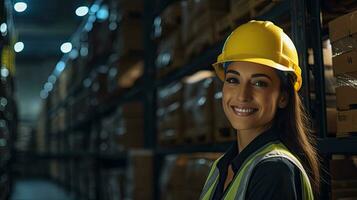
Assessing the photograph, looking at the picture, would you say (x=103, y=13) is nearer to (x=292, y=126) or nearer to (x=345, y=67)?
(x=345, y=67)

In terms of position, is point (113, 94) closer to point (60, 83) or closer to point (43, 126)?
point (60, 83)

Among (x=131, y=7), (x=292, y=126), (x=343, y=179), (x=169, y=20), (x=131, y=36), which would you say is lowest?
(x=343, y=179)

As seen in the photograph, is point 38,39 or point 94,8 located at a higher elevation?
point 38,39

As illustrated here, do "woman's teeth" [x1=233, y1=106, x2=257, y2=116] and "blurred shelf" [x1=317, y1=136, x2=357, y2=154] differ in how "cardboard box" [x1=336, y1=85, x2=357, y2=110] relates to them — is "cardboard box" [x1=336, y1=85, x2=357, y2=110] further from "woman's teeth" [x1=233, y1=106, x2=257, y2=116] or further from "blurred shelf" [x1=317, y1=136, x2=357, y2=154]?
"woman's teeth" [x1=233, y1=106, x2=257, y2=116]

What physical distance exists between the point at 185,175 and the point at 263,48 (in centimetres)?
267

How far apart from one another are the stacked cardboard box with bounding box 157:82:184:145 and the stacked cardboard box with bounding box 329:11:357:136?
8.11 feet

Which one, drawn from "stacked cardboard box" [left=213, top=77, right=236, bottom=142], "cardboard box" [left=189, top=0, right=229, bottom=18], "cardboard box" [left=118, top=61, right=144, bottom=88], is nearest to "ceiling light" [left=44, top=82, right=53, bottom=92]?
"cardboard box" [left=118, top=61, right=144, bottom=88]

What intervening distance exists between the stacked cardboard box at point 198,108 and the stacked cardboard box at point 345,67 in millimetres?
1695

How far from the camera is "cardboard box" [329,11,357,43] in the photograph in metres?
2.19

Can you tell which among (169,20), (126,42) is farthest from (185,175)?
(126,42)

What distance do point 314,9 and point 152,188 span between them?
3602mm

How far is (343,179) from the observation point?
2.52 meters

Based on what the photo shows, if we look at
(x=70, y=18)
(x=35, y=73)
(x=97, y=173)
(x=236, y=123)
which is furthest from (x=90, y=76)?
(x=35, y=73)

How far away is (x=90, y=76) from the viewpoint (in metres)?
9.52
